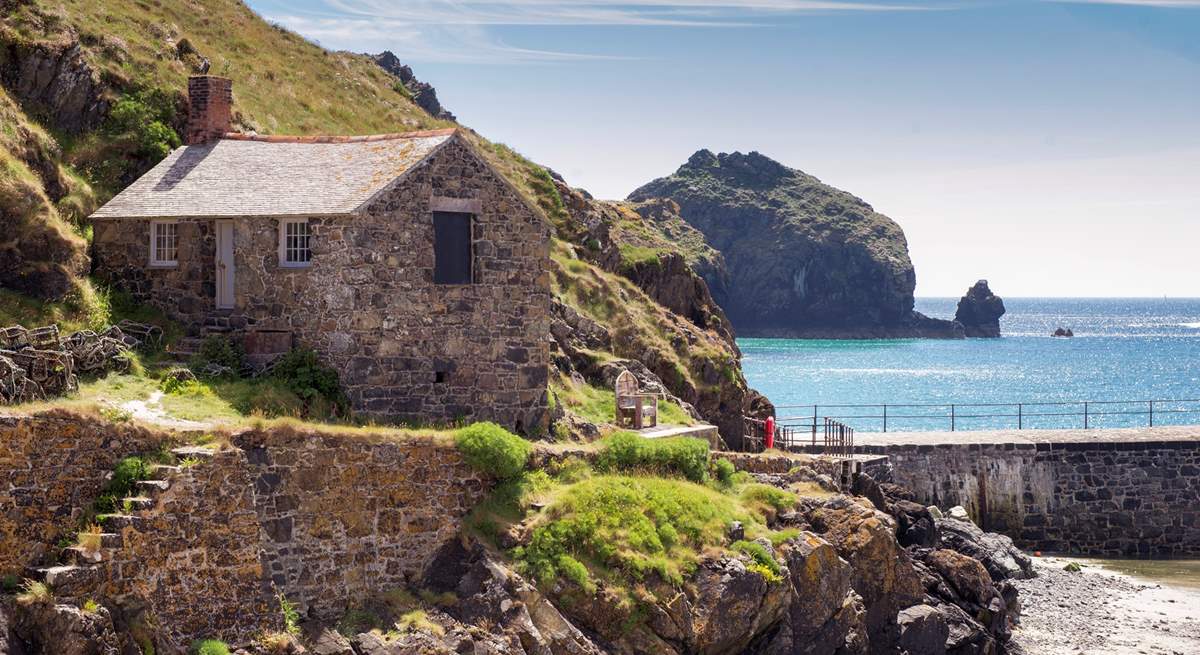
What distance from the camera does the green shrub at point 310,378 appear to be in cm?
2805

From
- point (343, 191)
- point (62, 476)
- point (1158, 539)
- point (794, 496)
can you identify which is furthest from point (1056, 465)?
point (62, 476)

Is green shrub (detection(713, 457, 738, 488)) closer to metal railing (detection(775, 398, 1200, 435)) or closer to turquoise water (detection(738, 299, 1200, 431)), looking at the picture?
turquoise water (detection(738, 299, 1200, 431))

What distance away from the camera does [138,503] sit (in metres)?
21.7

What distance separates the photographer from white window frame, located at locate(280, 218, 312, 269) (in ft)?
95.7

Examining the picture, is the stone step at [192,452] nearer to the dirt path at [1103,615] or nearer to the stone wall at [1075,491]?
the dirt path at [1103,615]

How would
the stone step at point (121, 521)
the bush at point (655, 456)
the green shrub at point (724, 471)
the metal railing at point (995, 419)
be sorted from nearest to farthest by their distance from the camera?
the stone step at point (121, 521) < the bush at point (655, 456) < the green shrub at point (724, 471) < the metal railing at point (995, 419)

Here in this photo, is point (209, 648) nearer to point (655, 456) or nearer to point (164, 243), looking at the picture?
point (655, 456)

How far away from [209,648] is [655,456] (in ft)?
38.0

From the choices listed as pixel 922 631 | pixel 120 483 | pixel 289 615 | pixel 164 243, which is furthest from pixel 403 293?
pixel 922 631

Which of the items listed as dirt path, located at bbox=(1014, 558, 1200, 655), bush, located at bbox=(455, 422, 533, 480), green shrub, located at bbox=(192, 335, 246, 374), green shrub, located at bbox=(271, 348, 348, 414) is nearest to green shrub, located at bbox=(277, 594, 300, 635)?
bush, located at bbox=(455, 422, 533, 480)

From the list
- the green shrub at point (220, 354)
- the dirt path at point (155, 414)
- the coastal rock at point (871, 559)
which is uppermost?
the green shrub at point (220, 354)

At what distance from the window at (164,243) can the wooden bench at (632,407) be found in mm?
11424

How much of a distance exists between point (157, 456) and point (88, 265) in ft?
32.2

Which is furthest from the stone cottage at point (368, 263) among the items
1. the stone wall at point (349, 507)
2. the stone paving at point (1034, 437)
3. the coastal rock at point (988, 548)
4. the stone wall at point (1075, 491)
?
the stone wall at point (1075, 491)
